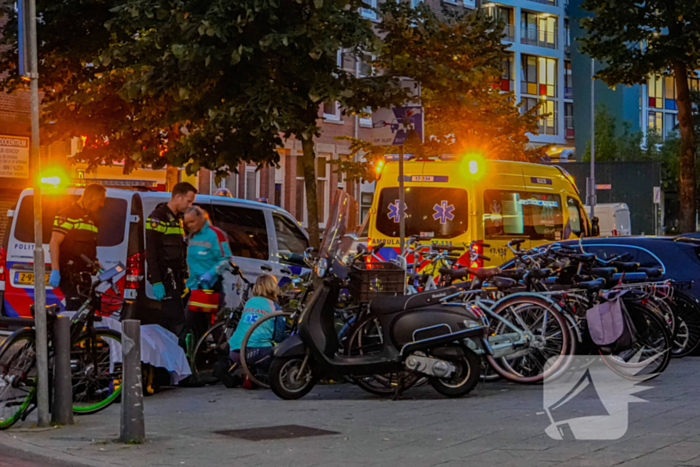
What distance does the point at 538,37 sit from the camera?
65.3 metres

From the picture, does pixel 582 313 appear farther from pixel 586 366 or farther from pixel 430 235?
pixel 430 235

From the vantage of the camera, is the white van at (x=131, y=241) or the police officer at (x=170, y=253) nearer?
the police officer at (x=170, y=253)

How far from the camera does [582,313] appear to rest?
428 inches

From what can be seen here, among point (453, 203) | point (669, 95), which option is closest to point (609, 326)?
point (453, 203)

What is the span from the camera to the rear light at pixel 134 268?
12.0 meters

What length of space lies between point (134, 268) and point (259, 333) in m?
2.37

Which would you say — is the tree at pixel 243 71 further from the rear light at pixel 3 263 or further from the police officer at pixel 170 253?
the rear light at pixel 3 263

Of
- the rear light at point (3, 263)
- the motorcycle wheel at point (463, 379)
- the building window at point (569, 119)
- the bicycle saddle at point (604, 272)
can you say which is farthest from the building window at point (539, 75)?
the motorcycle wheel at point (463, 379)

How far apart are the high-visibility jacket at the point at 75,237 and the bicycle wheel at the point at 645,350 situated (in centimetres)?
501

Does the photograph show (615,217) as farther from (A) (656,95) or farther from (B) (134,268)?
(A) (656,95)

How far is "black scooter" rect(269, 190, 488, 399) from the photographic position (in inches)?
375

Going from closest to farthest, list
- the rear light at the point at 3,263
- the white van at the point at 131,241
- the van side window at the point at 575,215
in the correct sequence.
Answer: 1. the white van at the point at 131,241
2. the rear light at the point at 3,263
3. the van side window at the point at 575,215

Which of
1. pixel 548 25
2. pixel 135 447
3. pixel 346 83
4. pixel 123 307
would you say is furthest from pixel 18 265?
pixel 548 25

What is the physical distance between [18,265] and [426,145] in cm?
1970
